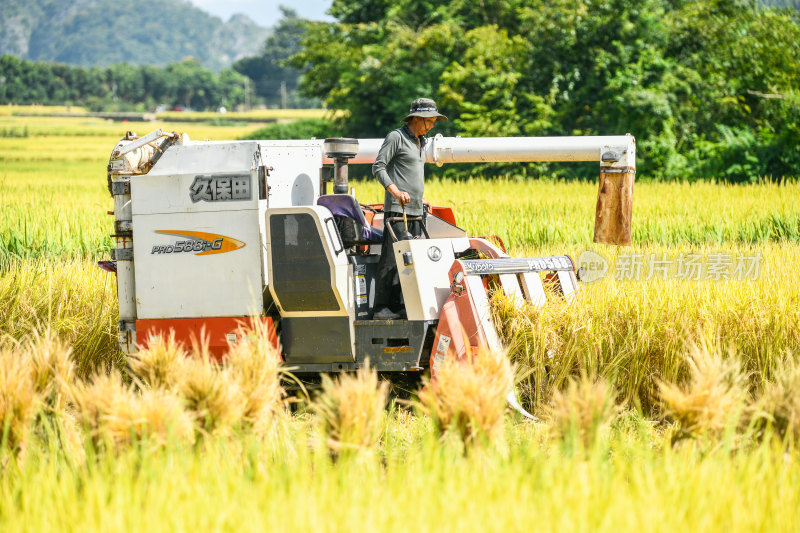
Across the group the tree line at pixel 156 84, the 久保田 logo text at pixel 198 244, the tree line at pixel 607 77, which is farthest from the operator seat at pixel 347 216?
the tree line at pixel 156 84

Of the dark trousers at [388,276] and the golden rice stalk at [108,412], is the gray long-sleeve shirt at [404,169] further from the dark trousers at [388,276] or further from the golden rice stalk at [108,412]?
the golden rice stalk at [108,412]

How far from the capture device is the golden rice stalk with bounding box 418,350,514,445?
164 inches

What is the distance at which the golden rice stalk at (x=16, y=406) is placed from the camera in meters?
4.35

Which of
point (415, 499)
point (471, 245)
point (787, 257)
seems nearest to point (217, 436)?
point (415, 499)

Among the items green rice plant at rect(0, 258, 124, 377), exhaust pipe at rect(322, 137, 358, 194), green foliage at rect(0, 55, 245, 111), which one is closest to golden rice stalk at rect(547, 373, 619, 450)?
exhaust pipe at rect(322, 137, 358, 194)

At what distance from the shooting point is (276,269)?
624 centimetres

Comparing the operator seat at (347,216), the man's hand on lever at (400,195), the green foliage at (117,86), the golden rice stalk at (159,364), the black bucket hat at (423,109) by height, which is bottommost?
the golden rice stalk at (159,364)

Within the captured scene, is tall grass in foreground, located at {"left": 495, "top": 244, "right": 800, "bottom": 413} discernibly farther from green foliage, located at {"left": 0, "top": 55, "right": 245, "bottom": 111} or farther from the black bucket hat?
green foliage, located at {"left": 0, "top": 55, "right": 245, "bottom": 111}

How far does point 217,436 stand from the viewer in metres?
4.22

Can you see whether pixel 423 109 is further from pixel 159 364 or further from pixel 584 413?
pixel 584 413

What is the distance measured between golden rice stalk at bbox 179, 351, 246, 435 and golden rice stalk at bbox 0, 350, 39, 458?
0.78m

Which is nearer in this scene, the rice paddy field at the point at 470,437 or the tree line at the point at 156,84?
the rice paddy field at the point at 470,437

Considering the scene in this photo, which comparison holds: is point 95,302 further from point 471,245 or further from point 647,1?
point 647,1

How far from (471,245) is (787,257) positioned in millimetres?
4186
